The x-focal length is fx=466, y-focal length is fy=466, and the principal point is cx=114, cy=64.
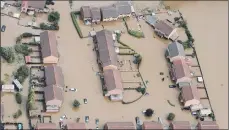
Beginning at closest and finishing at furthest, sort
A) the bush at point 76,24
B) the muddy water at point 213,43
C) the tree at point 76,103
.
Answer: the tree at point 76,103 → the muddy water at point 213,43 → the bush at point 76,24

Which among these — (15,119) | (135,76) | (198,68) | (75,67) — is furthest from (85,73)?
(198,68)

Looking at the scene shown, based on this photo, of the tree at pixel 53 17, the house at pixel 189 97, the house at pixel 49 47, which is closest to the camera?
the house at pixel 189 97

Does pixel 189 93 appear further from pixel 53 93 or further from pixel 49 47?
pixel 49 47

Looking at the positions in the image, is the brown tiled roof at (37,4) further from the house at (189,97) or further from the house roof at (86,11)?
the house at (189,97)

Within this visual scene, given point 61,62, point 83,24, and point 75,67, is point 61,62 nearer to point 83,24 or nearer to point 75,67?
point 75,67

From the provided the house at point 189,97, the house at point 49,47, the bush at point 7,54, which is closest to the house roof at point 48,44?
the house at point 49,47

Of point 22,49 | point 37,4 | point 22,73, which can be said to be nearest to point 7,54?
point 22,49

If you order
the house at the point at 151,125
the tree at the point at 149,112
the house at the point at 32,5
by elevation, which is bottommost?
the house at the point at 151,125
